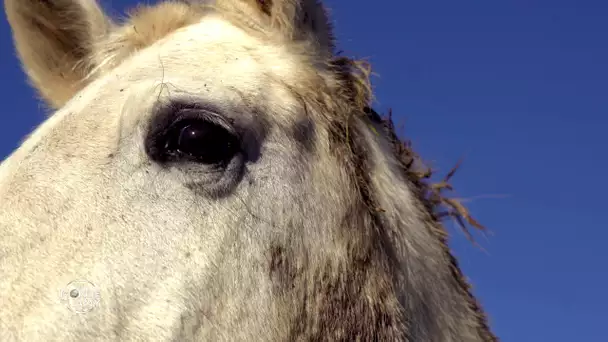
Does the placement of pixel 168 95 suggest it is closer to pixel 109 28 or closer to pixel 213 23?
pixel 213 23

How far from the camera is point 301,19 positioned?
3.31 metres

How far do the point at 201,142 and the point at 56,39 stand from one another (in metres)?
1.63

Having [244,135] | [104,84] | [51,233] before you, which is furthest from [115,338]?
[104,84]

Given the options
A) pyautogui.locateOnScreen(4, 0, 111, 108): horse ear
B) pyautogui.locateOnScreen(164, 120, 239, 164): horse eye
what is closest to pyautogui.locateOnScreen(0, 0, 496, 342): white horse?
pyautogui.locateOnScreen(164, 120, 239, 164): horse eye

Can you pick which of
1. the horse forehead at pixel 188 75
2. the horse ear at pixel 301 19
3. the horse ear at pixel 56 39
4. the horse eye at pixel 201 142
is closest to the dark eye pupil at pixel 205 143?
the horse eye at pixel 201 142

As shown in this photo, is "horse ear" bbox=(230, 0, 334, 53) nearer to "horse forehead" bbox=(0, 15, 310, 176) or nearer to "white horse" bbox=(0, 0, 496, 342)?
"white horse" bbox=(0, 0, 496, 342)

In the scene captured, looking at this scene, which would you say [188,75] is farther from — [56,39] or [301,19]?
[56,39]

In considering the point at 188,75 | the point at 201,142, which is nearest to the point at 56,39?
the point at 188,75

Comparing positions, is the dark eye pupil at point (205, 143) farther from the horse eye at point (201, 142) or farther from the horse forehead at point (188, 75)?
the horse forehead at point (188, 75)

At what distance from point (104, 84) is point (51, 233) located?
2.52 ft

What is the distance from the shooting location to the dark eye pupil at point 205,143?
277cm

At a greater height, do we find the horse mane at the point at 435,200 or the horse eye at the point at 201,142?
the horse mane at the point at 435,200

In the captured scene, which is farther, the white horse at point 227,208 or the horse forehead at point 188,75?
the horse forehead at point 188,75

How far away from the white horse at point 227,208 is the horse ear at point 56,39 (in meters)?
0.55
